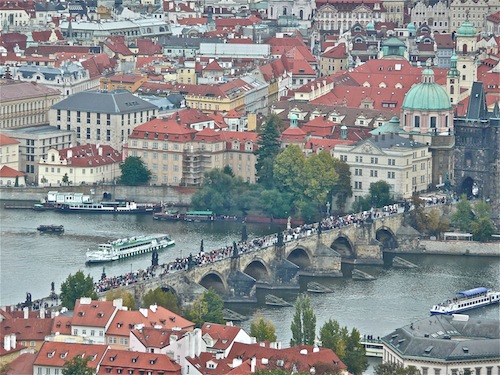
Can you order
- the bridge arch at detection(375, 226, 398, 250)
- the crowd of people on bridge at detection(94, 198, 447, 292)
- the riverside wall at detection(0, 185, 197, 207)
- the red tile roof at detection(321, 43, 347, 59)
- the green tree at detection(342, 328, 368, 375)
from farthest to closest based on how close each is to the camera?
the red tile roof at detection(321, 43, 347, 59) < the riverside wall at detection(0, 185, 197, 207) < the bridge arch at detection(375, 226, 398, 250) < the crowd of people on bridge at detection(94, 198, 447, 292) < the green tree at detection(342, 328, 368, 375)

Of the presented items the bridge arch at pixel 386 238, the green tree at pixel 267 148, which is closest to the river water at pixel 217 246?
the bridge arch at pixel 386 238

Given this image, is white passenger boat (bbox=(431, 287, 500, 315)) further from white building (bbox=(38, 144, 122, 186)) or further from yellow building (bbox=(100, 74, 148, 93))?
yellow building (bbox=(100, 74, 148, 93))

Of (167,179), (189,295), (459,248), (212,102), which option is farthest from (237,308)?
(212,102)

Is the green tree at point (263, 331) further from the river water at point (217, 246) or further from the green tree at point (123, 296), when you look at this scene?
the green tree at point (123, 296)

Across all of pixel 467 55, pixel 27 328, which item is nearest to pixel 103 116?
pixel 467 55

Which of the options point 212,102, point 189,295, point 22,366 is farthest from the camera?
point 212,102

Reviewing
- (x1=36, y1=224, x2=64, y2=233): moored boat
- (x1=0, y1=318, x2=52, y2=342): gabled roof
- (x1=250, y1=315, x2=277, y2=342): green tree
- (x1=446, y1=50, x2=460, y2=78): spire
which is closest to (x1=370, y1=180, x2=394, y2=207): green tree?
(x1=36, y1=224, x2=64, y2=233): moored boat

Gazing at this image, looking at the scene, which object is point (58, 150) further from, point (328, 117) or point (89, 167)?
point (328, 117)
